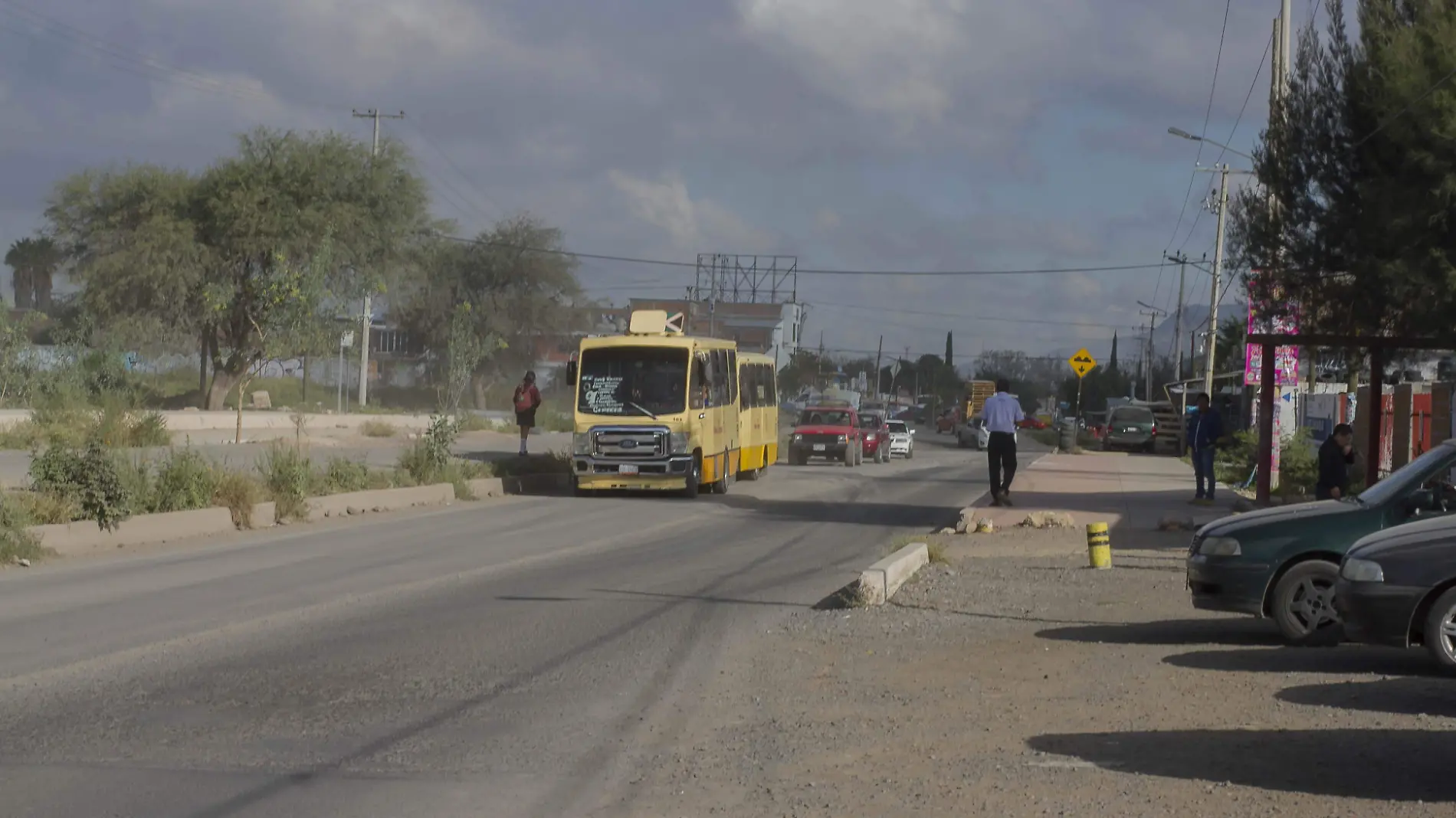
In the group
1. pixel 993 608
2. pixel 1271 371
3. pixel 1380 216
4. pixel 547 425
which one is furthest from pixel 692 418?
pixel 547 425

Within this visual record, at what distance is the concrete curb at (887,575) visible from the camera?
12703 millimetres

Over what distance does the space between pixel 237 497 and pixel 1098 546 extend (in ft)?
32.8

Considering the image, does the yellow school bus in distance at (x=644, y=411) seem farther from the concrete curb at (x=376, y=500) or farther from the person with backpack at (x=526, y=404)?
the person with backpack at (x=526, y=404)

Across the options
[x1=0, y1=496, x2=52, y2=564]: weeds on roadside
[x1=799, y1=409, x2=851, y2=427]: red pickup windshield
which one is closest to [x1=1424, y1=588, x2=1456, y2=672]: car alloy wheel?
[x1=0, y1=496, x2=52, y2=564]: weeds on roadside

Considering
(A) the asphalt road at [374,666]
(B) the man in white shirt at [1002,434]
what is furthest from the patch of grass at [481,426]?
(A) the asphalt road at [374,666]

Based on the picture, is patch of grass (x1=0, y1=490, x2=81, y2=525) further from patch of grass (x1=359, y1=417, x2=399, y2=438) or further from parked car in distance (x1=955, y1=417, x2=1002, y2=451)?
parked car in distance (x1=955, y1=417, x2=1002, y2=451)

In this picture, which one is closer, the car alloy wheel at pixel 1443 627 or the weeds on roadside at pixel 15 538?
the car alloy wheel at pixel 1443 627

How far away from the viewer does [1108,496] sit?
26.8m

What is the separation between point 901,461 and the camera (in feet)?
153

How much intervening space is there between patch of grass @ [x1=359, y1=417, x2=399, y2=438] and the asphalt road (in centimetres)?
2300

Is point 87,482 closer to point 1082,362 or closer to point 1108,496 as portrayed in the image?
point 1108,496

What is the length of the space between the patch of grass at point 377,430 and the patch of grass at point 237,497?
2270 cm

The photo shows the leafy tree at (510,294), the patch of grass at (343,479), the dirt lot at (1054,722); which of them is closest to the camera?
the dirt lot at (1054,722)

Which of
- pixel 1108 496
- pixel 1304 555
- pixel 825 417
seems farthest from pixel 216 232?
pixel 1304 555
